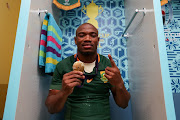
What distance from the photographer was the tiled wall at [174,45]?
1.29 meters

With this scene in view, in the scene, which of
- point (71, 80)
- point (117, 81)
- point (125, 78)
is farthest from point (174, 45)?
point (71, 80)

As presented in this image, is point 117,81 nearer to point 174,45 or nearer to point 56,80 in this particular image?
point 56,80

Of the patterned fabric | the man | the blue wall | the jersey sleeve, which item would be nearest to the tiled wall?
the blue wall

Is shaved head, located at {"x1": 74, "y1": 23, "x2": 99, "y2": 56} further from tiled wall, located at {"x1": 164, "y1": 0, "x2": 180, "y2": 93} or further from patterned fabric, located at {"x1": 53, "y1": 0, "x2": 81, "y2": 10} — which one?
tiled wall, located at {"x1": 164, "y1": 0, "x2": 180, "y2": 93}

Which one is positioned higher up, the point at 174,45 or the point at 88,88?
the point at 174,45

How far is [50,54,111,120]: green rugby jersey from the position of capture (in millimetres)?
860

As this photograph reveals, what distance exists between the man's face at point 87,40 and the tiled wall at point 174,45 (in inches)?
31.9

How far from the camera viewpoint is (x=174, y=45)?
134 centimetres

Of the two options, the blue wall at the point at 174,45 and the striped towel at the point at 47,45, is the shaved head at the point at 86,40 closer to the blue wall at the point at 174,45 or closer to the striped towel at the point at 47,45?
the striped towel at the point at 47,45

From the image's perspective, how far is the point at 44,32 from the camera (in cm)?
98

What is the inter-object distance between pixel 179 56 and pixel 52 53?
1182mm

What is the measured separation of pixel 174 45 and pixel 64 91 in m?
1.18

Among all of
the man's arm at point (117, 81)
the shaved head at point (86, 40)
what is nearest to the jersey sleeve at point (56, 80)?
the shaved head at point (86, 40)

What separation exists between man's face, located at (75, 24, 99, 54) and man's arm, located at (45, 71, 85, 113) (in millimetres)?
269
